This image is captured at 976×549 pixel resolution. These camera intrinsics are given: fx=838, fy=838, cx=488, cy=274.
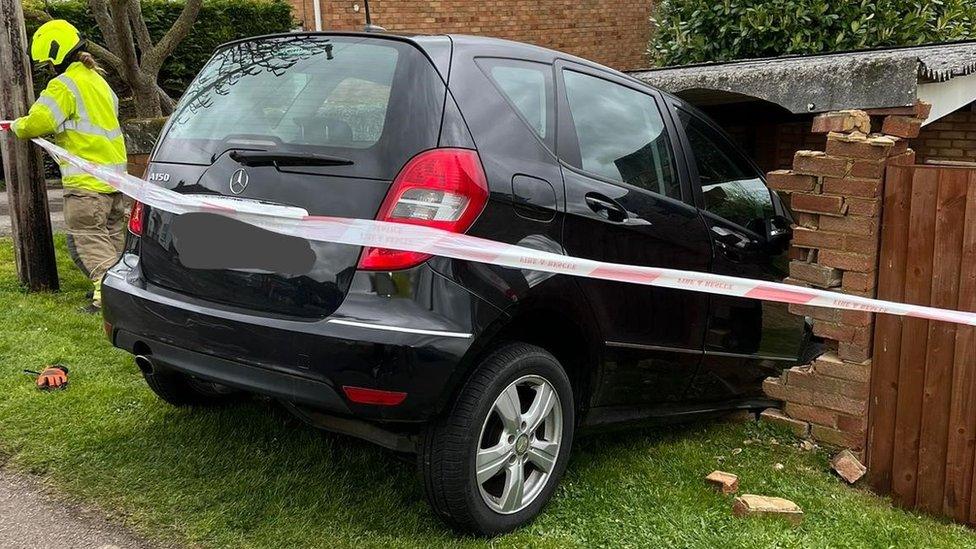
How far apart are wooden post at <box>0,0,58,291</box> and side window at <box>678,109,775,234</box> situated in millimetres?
4787

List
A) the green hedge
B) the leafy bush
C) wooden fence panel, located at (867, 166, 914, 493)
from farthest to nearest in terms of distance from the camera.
Result: the green hedge
the leafy bush
wooden fence panel, located at (867, 166, 914, 493)

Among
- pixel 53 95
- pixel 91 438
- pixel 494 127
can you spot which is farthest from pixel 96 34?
pixel 494 127

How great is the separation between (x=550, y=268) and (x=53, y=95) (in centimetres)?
431

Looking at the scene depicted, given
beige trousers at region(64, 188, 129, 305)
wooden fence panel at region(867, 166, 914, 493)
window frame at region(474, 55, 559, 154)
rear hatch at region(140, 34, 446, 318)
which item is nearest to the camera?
rear hatch at region(140, 34, 446, 318)

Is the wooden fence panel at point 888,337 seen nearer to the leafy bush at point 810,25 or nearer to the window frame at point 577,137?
the window frame at point 577,137

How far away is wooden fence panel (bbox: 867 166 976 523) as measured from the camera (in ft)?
12.6

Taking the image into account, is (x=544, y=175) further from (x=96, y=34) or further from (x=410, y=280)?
(x=96, y=34)

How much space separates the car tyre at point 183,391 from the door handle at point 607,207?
1.86 m

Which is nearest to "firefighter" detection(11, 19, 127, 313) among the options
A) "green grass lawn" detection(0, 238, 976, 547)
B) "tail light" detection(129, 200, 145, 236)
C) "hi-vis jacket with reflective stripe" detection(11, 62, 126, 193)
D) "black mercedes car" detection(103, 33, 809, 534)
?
"hi-vis jacket with reflective stripe" detection(11, 62, 126, 193)

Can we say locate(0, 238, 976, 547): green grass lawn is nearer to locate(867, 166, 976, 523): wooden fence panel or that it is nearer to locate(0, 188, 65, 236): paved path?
locate(867, 166, 976, 523): wooden fence panel

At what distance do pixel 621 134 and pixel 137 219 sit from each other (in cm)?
204

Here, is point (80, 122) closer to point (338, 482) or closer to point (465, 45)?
point (338, 482)

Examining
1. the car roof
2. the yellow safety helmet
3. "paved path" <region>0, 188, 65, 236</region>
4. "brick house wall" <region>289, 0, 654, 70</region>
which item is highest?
"brick house wall" <region>289, 0, 654, 70</region>

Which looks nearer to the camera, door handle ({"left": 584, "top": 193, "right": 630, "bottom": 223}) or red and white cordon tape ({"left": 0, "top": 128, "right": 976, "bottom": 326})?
red and white cordon tape ({"left": 0, "top": 128, "right": 976, "bottom": 326})
